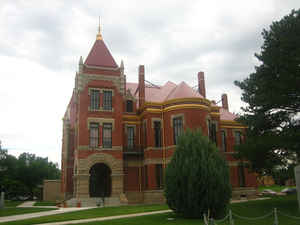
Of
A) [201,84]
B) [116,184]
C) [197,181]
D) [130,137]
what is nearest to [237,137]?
[201,84]

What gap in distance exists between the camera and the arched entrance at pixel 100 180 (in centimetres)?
3162

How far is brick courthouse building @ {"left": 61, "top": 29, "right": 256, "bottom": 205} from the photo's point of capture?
3066 centimetres

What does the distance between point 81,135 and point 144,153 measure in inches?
268

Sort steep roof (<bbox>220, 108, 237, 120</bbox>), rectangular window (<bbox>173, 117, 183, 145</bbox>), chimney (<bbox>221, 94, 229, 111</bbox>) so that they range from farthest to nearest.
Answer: chimney (<bbox>221, 94, 229, 111</bbox>) → steep roof (<bbox>220, 108, 237, 120</bbox>) → rectangular window (<bbox>173, 117, 183, 145</bbox>)

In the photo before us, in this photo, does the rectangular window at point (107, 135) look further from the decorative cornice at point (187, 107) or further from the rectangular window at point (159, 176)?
the decorative cornice at point (187, 107)

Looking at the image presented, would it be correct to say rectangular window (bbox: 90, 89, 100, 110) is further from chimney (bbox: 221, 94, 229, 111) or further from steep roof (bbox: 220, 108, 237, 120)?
chimney (bbox: 221, 94, 229, 111)

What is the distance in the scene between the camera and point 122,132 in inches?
1328

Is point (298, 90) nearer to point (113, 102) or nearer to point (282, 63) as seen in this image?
point (282, 63)

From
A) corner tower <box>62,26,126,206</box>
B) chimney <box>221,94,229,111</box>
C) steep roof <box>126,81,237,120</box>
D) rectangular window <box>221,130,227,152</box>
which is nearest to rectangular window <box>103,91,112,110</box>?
corner tower <box>62,26,126,206</box>

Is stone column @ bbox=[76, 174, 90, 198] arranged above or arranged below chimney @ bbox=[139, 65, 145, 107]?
below

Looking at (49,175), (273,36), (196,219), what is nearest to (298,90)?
(273,36)

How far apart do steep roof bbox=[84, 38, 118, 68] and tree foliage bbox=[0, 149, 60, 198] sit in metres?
30.4

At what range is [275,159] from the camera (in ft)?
71.2

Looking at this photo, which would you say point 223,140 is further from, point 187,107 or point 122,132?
point 122,132
